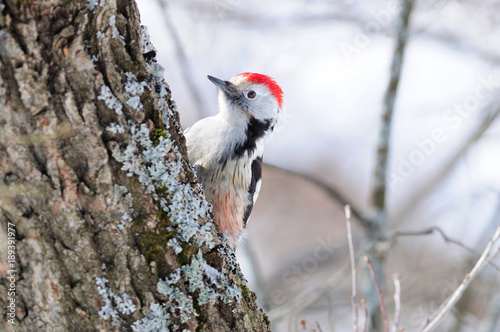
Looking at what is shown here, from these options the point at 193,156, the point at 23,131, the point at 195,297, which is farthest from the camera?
the point at 193,156

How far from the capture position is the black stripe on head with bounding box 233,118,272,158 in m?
3.13

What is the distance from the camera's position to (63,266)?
54.5 inches

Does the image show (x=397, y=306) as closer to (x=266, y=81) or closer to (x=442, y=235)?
(x=442, y=235)

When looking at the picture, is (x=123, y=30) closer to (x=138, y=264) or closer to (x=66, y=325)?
(x=138, y=264)

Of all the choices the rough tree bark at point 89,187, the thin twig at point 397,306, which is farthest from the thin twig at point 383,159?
the rough tree bark at point 89,187

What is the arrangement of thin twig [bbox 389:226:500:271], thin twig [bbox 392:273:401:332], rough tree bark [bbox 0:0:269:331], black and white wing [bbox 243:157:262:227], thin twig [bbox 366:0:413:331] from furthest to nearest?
thin twig [bbox 366:0:413:331] → black and white wing [bbox 243:157:262:227] → thin twig [bbox 389:226:500:271] → thin twig [bbox 392:273:401:332] → rough tree bark [bbox 0:0:269:331]

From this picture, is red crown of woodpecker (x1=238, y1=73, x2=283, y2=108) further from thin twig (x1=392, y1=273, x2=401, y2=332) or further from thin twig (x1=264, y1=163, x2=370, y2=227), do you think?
thin twig (x1=392, y1=273, x2=401, y2=332)

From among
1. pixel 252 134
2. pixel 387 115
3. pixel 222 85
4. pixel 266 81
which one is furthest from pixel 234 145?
pixel 387 115

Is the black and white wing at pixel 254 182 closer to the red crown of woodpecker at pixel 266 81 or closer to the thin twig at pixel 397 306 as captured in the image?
the red crown of woodpecker at pixel 266 81

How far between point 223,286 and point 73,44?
0.90m

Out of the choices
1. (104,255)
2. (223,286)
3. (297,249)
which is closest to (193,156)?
(223,286)

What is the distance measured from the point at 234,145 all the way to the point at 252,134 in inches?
10.1

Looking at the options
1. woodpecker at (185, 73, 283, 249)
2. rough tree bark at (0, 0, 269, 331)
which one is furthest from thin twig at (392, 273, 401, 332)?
woodpecker at (185, 73, 283, 249)

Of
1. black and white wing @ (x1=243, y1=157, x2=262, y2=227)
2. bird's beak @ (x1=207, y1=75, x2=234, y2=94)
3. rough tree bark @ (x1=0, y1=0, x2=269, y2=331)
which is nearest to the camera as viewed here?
rough tree bark @ (x1=0, y1=0, x2=269, y2=331)
